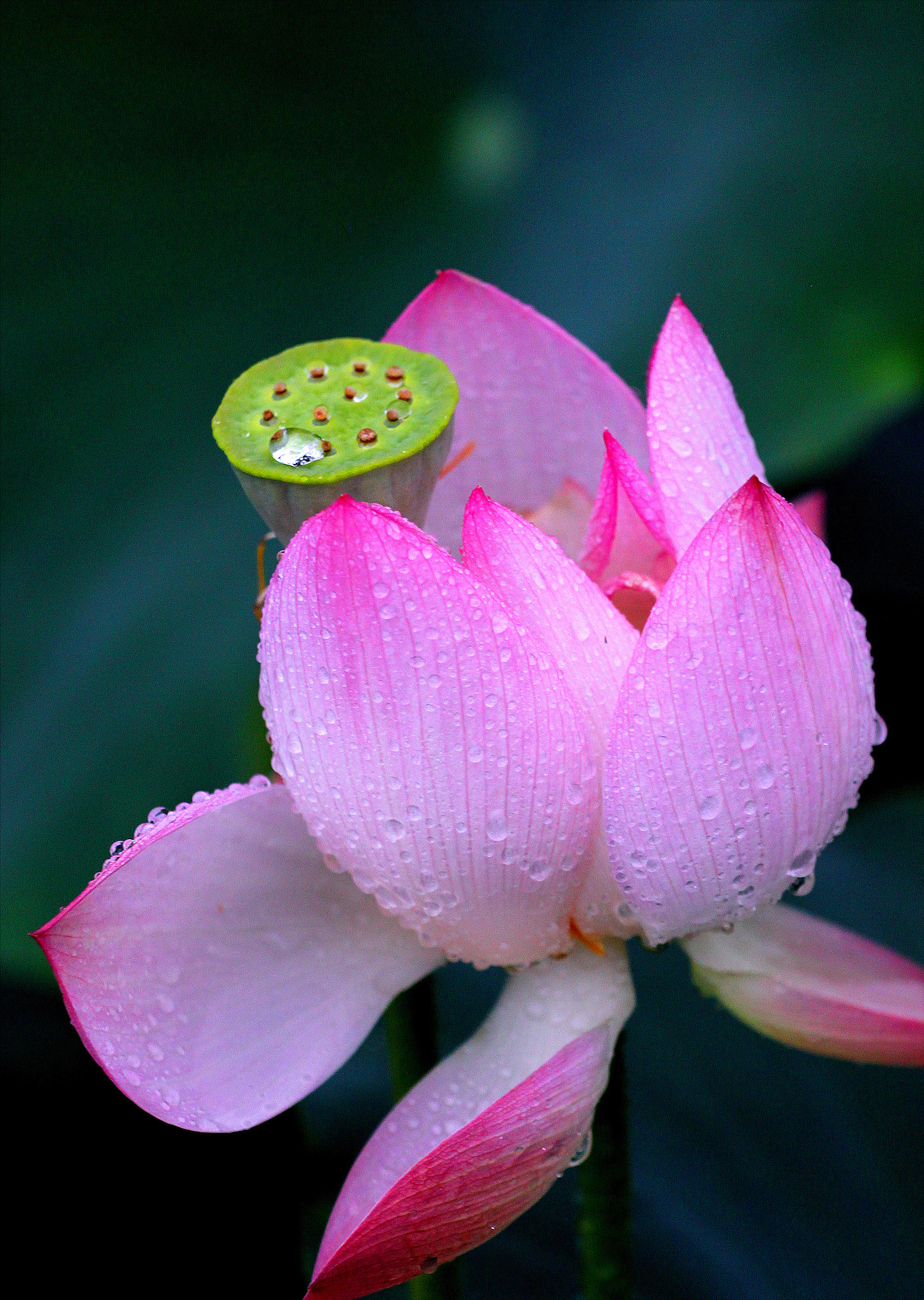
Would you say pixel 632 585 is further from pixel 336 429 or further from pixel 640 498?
pixel 336 429

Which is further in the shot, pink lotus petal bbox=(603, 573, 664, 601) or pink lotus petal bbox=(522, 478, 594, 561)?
pink lotus petal bbox=(522, 478, 594, 561)

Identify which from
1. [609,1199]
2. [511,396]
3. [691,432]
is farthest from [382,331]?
[609,1199]

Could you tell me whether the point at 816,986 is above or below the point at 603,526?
below

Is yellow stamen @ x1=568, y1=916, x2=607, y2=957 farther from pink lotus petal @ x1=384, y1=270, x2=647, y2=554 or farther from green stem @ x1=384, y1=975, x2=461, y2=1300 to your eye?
pink lotus petal @ x1=384, y1=270, x2=647, y2=554

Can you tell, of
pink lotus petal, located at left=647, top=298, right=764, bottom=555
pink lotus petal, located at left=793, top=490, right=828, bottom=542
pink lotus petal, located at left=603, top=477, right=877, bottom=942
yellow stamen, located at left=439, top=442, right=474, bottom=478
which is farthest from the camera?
pink lotus petal, located at left=793, top=490, right=828, bottom=542

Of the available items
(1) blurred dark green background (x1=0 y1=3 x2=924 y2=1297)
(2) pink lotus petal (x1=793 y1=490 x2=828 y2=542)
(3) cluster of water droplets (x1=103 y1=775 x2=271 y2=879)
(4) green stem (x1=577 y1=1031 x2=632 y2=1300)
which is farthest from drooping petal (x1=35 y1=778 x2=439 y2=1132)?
(2) pink lotus petal (x1=793 y1=490 x2=828 y2=542)

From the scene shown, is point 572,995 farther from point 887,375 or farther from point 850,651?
point 887,375
